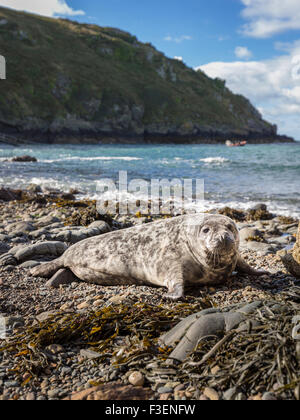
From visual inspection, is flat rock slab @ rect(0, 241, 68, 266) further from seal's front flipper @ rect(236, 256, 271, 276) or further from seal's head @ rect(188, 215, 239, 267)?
seal's front flipper @ rect(236, 256, 271, 276)

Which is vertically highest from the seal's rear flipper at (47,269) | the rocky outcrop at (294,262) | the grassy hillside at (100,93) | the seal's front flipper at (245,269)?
the grassy hillside at (100,93)

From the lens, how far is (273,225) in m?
8.26

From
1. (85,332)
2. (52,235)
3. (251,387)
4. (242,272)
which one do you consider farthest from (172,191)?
(251,387)

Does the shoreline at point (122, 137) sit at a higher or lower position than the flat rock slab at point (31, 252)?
higher

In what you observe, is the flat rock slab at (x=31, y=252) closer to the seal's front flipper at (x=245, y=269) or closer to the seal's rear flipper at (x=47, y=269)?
the seal's rear flipper at (x=47, y=269)

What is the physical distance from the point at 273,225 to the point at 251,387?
21.7 ft

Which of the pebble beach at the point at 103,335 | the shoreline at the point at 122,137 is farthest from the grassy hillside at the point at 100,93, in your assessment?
the pebble beach at the point at 103,335

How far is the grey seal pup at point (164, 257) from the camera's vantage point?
4.01m

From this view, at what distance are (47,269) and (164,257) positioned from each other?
177cm

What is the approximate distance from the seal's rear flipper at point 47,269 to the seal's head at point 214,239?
6.51 ft

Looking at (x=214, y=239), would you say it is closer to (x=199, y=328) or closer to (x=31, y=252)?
(x=199, y=328)

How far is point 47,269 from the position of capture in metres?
4.92

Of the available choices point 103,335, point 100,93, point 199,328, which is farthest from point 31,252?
point 100,93

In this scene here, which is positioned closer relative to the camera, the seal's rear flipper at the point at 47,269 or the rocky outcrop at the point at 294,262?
the rocky outcrop at the point at 294,262
